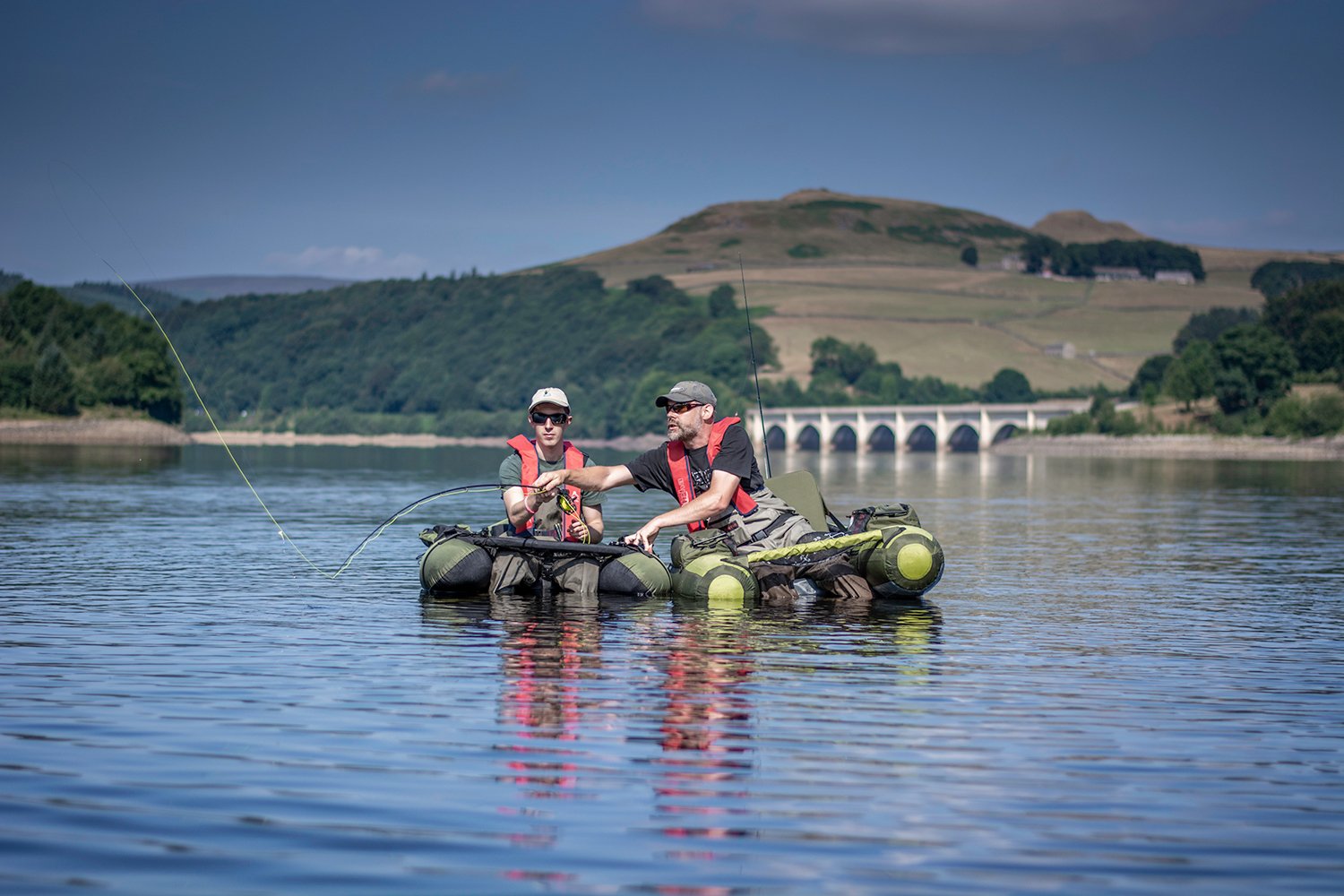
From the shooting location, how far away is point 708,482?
1850 centimetres

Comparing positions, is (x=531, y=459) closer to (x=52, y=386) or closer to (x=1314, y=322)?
(x=52, y=386)

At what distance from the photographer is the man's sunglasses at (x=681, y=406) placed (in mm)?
17828

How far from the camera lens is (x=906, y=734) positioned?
38.4 ft

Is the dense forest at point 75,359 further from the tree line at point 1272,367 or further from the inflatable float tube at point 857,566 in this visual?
the inflatable float tube at point 857,566

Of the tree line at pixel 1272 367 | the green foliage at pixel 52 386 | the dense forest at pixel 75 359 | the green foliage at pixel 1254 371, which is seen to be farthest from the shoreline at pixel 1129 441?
the green foliage at pixel 1254 371

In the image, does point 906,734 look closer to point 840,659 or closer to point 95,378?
point 840,659

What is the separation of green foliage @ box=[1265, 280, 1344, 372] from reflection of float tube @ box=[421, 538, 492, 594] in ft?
545

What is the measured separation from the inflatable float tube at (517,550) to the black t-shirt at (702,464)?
1199 mm

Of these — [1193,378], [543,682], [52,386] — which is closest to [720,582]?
[543,682]

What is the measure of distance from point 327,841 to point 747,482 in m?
11.1


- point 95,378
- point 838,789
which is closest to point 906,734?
point 838,789

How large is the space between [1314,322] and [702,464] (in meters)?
172

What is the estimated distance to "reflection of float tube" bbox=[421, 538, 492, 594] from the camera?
65.6 feet

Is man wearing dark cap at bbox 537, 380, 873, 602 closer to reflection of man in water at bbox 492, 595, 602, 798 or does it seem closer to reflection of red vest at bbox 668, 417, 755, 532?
reflection of red vest at bbox 668, 417, 755, 532
